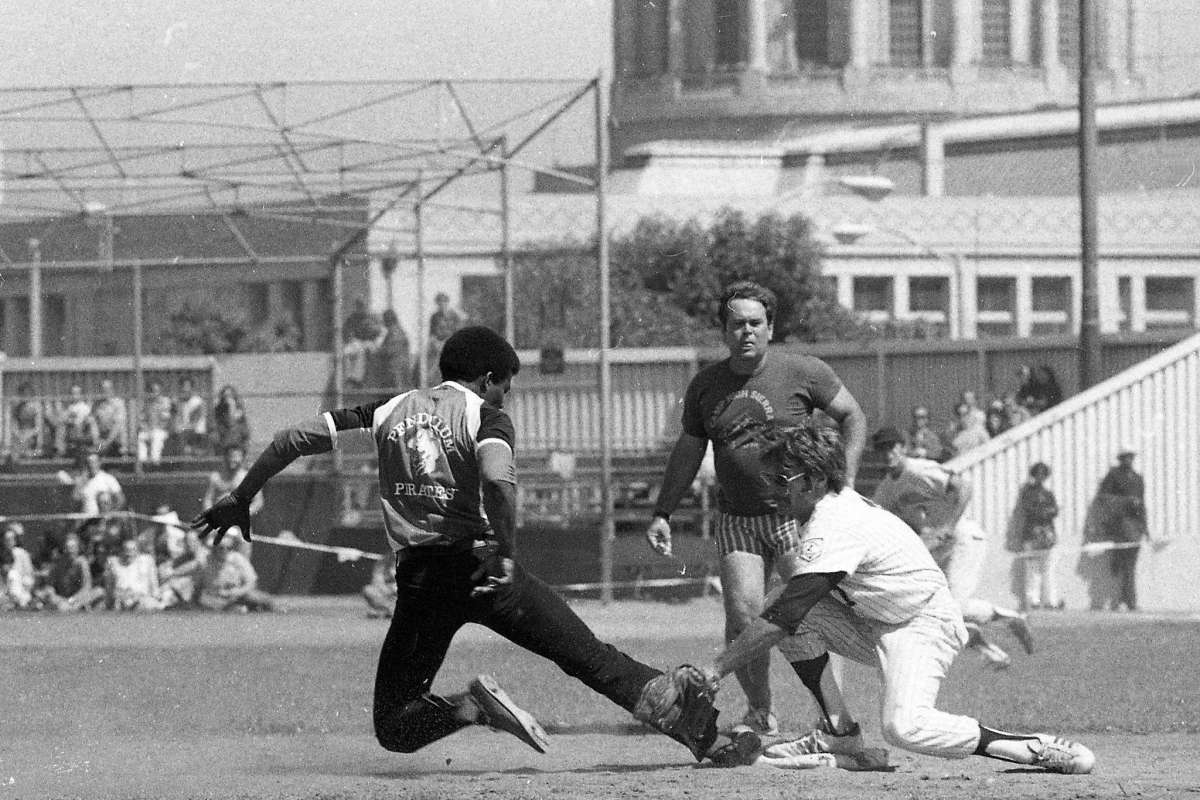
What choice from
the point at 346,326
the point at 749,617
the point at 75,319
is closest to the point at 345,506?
the point at 346,326

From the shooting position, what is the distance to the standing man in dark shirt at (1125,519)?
20.2 m

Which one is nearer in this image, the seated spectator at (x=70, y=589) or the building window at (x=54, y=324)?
the seated spectator at (x=70, y=589)

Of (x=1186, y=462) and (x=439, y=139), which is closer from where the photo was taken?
(x=1186, y=462)

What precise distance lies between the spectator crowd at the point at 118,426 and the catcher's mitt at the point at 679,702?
16294 millimetres

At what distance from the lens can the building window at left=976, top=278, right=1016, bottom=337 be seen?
6203 centimetres

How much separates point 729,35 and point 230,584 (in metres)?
75.3

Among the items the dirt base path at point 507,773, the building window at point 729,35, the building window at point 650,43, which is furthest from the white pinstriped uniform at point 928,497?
the building window at point 650,43

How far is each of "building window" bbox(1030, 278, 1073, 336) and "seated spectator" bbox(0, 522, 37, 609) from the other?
151 feet

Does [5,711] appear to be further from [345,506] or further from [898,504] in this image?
[345,506]

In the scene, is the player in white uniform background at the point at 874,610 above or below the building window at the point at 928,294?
below

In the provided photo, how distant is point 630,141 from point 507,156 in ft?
226

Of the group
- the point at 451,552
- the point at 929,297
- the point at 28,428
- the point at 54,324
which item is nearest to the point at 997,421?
the point at 28,428

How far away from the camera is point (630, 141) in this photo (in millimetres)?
91938

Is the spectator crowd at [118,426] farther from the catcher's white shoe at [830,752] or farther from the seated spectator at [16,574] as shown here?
the catcher's white shoe at [830,752]
